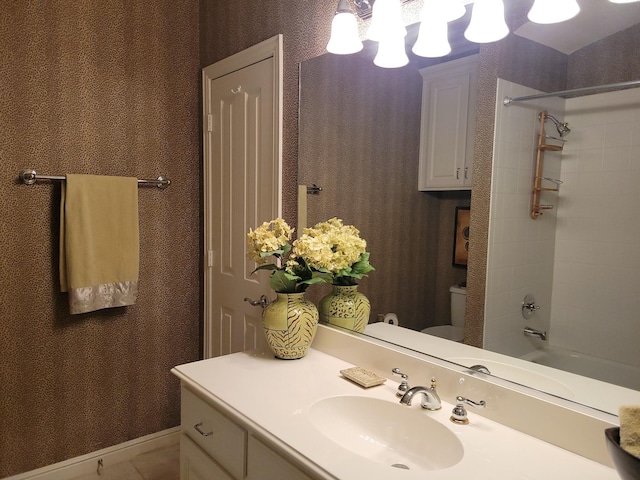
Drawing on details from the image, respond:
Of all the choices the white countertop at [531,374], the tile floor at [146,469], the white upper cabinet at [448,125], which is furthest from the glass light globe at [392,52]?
the tile floor at [146,469]

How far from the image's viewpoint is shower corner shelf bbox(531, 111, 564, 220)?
1.08m

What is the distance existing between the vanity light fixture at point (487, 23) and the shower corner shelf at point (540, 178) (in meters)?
0.28

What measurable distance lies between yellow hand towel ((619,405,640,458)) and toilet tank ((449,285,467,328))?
608 mm

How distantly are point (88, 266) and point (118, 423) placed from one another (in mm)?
844

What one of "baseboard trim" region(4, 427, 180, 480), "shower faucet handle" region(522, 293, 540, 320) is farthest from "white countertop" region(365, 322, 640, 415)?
"baseboard trim" region(4, 427, 180, 480)

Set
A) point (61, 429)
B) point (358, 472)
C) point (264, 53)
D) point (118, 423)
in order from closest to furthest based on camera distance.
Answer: point (358, 472), point (264, 53), point (61, 429), point (118, 423)

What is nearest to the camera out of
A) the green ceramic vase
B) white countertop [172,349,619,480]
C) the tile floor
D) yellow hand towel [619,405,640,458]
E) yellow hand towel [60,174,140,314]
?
yellow hand towel [619,405,640,458]

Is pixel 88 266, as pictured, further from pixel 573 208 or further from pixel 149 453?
pixel 573 208

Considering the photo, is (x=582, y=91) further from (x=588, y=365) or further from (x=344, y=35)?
(x=344, y=35)

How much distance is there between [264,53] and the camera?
76.1 inches

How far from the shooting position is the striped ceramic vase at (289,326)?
4.81 ft

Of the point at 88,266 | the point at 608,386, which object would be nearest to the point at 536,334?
the point at 608,386

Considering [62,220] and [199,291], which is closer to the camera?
[62,220]

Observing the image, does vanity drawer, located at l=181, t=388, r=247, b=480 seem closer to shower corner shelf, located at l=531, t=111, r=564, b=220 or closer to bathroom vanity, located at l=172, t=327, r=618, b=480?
bathroom vanity, located at l=172, t=327, r=618, b=480
